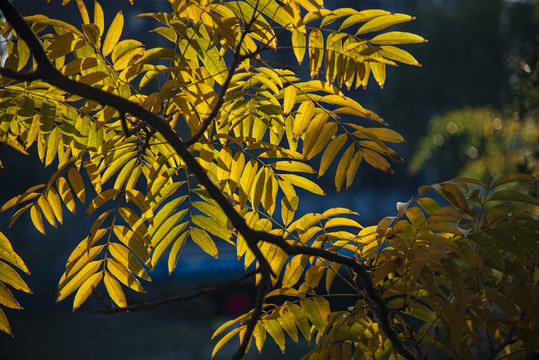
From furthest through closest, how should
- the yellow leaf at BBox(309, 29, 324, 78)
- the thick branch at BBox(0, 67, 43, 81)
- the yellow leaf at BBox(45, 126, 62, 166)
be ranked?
the yellow leaf at BBox(45, 126, 62, 166)
the yellow leaf at BBox(309, 29, 324, 78)
the thick branch at BBox(0, 67, 43, 81)

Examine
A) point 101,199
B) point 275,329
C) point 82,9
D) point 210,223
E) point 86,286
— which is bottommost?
point 275,329

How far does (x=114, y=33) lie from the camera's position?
3.53 ft

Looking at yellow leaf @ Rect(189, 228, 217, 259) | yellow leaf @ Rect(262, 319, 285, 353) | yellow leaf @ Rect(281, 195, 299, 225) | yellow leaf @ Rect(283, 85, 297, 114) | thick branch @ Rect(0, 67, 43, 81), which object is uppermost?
thick branch @ Rect(0, 67, 43, 81)

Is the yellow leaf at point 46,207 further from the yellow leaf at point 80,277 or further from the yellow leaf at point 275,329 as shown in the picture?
the yellow leaf at point 275,329

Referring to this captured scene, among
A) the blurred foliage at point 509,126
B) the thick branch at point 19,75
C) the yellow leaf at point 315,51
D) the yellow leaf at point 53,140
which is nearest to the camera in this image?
the thick branch at point 19,75

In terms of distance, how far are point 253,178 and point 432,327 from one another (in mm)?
538

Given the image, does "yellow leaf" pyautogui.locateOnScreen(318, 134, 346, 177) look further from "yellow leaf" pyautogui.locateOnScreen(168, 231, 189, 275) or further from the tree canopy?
"yellow leaf" pyautogui.locateOnScreen(168, 231, 189, 275)

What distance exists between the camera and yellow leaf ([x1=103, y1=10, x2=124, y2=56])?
106 centimetres

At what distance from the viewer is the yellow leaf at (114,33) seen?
106 centimetres

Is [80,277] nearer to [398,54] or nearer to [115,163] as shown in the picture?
[115,163]

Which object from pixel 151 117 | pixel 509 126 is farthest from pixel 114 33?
pixel 509 126

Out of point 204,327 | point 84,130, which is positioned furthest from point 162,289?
point 84,130

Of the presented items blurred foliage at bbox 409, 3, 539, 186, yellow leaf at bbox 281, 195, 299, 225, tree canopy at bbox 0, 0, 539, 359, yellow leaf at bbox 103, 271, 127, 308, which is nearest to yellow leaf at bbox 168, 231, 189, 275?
tree canopy at bbox 0, 0, 539, 359

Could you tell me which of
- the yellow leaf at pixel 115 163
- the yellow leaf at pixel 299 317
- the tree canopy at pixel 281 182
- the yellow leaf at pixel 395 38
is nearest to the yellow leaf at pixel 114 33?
the tree canopy at pixel 281 182
